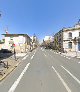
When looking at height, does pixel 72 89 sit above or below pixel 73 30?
below

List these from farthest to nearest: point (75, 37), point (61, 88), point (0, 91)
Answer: point (75, 37) → point (61, 88) → point (0, 91)

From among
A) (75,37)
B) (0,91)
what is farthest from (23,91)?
(75,37)

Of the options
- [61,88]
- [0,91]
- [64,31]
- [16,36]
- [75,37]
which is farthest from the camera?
[16,36]

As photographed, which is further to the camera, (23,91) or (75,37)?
(75,37)

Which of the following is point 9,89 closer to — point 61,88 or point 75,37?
point 61,88

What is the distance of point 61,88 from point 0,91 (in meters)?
3.61

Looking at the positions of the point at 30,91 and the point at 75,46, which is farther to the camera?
the point at 75,46

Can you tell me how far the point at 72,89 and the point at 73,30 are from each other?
6127 cm

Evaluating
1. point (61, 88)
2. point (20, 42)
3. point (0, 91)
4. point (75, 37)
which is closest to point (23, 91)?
point (0, 91)

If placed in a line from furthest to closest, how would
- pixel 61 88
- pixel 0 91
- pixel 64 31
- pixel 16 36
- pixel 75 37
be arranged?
1. pixel 16 36
2. pixel 64 31
3. pixel 75 37
4. pixel 61 88
5. pixel 0 91

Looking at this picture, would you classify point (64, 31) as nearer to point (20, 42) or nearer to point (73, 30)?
point (73, 30)

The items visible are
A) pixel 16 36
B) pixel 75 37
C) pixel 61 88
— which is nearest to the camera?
pixel 61 88

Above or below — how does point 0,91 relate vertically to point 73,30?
below

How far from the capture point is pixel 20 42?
7875 cm
